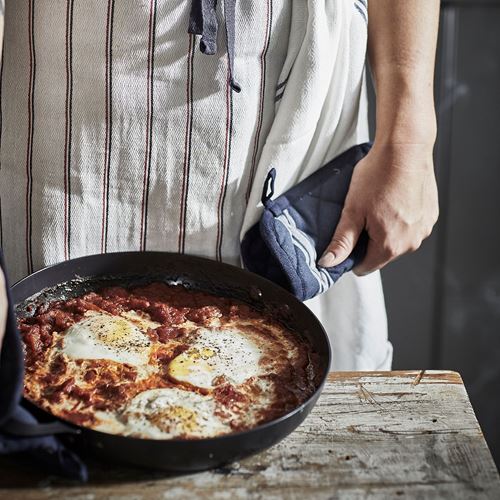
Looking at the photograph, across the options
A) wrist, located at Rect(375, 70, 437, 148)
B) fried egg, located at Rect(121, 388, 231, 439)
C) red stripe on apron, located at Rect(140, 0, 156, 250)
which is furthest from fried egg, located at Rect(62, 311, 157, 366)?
wrist, located at Rect(375, 70, 437, 148)

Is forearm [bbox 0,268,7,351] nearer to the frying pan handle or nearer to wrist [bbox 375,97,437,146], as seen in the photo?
the frying pan handle

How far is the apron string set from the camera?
1.25 m

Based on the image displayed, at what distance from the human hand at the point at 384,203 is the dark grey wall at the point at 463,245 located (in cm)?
107

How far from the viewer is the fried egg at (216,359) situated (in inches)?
43.8

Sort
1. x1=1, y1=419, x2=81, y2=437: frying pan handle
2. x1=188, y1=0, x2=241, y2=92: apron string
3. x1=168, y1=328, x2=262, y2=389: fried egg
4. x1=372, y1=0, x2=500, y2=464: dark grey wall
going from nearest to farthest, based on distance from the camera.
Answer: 1. x1=1, y1=419, x2=81, y2=437: frying pan handle
2. x1=168, y1=328, x2=262, y2=389: fried egg
3. x1=188, y1=0, x2=241, y2=92: apron string
4. x1=372, y1=0, x2=500, y2=464: dark grey wall

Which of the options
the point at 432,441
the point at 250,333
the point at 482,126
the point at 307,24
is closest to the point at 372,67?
the point at 307,24

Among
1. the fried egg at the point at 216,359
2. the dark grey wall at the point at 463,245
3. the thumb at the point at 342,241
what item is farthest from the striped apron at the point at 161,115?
the dark grey wall at the point at 463,245

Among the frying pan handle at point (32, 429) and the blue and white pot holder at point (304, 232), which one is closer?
the frying pan handle at point (32, 429)

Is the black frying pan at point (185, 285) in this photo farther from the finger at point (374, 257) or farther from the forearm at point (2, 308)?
the finger at point (374, 257)

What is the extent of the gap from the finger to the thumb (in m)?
0.03

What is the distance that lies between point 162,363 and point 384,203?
489mm

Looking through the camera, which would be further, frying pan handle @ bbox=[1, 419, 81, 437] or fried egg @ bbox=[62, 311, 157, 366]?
fried egg @ bbox=[62, 311, 157, 366]

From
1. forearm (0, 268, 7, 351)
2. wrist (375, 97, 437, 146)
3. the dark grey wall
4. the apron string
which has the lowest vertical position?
the dark grey wall

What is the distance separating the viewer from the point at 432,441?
110 centimetres
